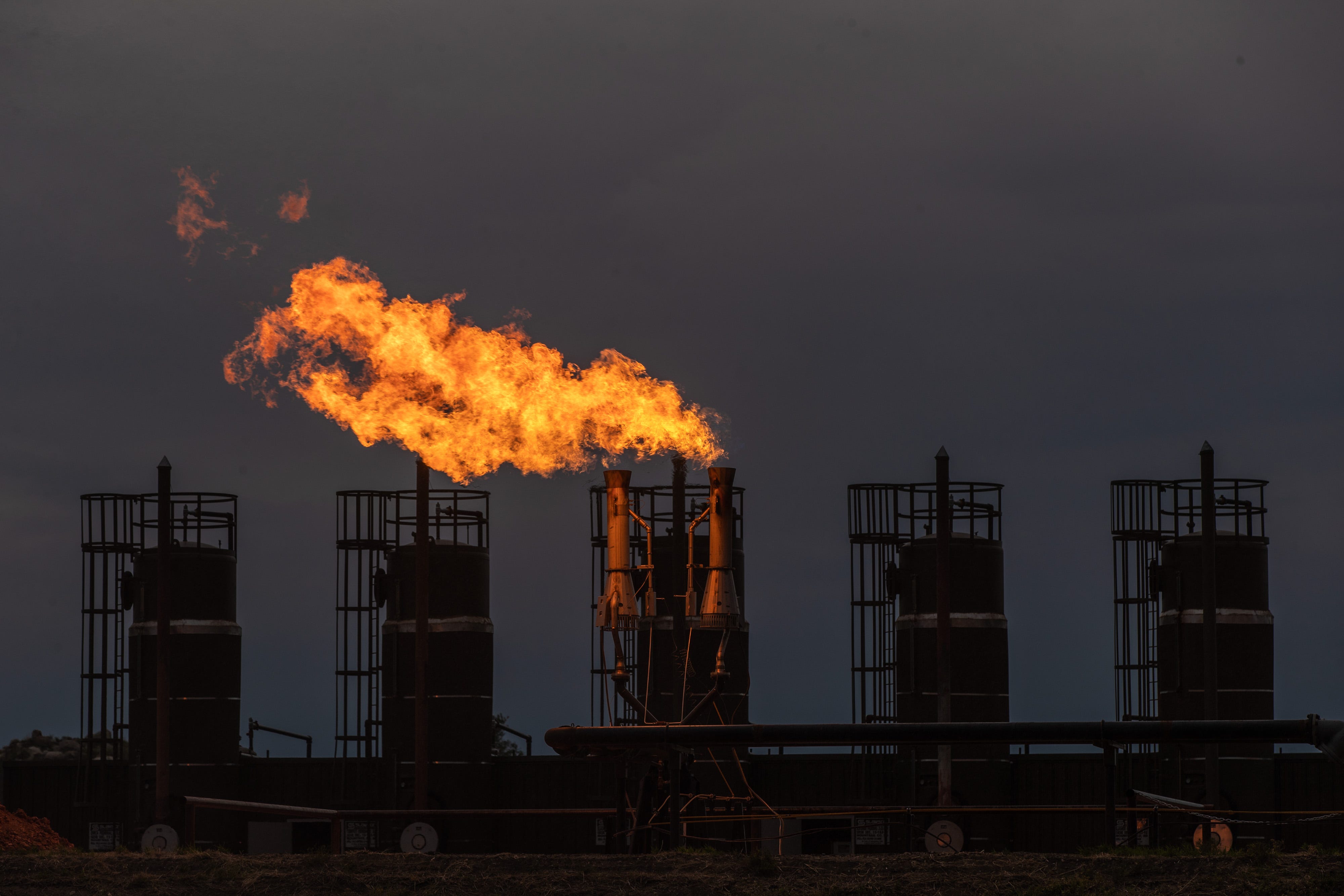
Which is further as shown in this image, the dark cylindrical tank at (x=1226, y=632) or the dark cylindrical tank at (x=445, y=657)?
the dark cylindrical tank at (x=445, y=657)

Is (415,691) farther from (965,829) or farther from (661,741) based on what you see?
(661,741)

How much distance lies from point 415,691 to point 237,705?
432 centimetres

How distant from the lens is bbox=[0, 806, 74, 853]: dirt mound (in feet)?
112

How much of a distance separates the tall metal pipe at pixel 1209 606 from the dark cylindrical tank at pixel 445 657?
557 inches

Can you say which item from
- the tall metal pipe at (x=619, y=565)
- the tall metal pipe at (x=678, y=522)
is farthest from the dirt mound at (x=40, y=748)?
the tall metal pipe at (x=619, y=565)

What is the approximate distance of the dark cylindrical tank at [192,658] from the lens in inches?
1350

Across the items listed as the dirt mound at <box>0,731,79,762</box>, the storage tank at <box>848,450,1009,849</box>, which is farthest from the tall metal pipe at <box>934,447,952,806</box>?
the dirt mound at <box>0,731,79,762</box>

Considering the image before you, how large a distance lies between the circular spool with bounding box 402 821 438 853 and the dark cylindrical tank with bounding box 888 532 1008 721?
31.2ft

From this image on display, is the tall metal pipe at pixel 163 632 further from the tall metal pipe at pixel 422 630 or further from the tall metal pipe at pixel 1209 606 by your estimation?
the tall metal pipe at pixel 1209 606

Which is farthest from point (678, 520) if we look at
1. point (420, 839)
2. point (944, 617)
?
point (420, 839)

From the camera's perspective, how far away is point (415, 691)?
3334 centimetres

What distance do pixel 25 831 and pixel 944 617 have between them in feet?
64.9

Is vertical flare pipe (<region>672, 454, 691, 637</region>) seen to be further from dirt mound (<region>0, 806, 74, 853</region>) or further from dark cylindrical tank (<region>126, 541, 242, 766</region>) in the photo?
dirt mound (<region>0, 806, 74, 853</region>)

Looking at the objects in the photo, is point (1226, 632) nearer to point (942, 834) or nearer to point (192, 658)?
point (942, 834)
